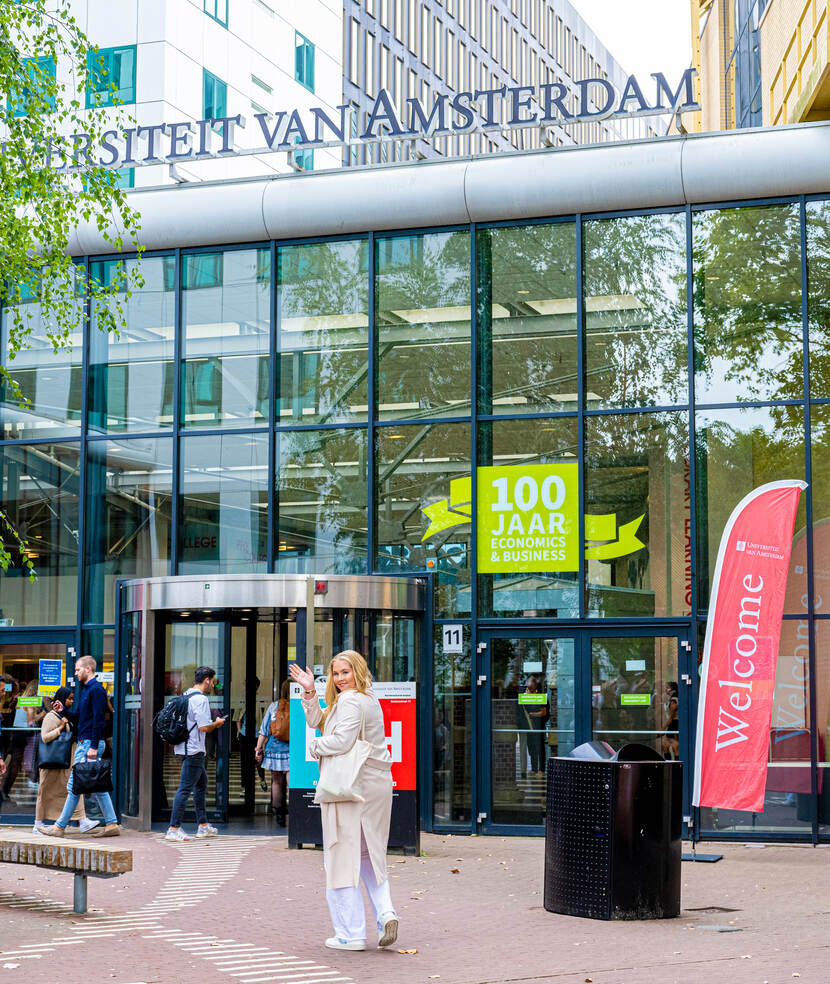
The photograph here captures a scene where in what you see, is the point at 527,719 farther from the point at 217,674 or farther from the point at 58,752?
the point at 58,752

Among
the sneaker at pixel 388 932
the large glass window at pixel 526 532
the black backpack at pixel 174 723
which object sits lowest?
the sneaker at pixel 388 932

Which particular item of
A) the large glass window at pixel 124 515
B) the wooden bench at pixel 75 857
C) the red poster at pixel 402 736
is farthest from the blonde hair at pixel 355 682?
the large glass window at pixel 124 515

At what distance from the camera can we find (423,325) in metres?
16.3

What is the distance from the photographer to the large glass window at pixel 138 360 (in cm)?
1703

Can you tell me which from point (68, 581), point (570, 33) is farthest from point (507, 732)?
point (570, 33)

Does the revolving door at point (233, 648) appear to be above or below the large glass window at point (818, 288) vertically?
below

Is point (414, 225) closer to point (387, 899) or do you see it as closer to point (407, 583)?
point (407, 583)

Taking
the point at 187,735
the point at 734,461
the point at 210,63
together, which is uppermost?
the point at 210,63

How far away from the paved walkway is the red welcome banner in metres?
0.82

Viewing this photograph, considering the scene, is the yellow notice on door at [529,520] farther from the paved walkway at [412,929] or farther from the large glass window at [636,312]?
the paved walkway at [412,929]

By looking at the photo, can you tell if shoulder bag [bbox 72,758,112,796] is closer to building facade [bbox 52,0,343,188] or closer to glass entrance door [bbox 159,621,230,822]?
glass entrance door [bbox 159,621,230,822]

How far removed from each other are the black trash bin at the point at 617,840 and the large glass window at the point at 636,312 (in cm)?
665

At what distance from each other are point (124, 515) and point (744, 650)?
766 cm

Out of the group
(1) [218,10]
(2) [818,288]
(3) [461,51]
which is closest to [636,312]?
(2) [818,288]
